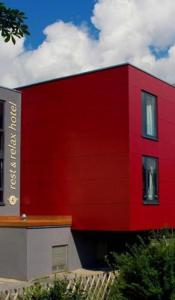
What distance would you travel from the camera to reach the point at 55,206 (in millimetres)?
23953

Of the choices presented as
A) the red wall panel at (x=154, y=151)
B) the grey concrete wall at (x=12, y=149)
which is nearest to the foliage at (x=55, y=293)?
the red wall panel at (x=154, y=151)

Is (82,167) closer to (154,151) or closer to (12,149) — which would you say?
(154,151)

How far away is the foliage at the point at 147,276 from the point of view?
9672mm

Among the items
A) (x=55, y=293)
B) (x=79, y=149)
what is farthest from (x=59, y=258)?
(x=55, y=293)

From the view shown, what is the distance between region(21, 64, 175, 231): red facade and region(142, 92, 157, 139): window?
0.38 m

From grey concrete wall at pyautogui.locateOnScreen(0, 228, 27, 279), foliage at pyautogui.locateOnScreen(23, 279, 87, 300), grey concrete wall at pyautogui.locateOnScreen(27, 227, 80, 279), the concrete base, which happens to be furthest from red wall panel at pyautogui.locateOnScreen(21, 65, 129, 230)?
foliage at pyautogui.locateOnScreen(23, 279, 87, 300)

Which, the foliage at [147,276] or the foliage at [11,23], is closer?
the foliage at [11,23]

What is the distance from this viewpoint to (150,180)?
23203 millimetres

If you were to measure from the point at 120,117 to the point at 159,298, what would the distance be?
43.3 ft

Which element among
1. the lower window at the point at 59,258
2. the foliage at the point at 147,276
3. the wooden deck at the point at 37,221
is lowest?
the lower window at the point at 59,258

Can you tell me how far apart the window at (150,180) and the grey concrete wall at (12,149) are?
694 cm

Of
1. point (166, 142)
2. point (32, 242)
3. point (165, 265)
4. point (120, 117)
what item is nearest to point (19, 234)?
point (32, 242)

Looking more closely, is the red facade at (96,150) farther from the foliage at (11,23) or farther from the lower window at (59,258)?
the foliage at (11,23)

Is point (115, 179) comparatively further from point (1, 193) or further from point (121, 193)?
point (1, 193)
